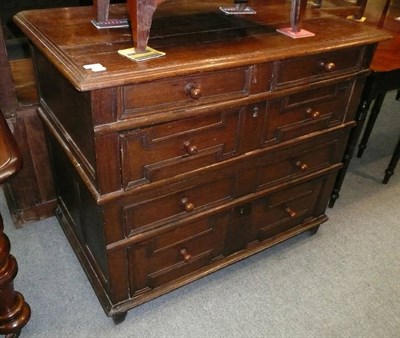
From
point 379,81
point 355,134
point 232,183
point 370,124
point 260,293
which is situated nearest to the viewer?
point 232,183

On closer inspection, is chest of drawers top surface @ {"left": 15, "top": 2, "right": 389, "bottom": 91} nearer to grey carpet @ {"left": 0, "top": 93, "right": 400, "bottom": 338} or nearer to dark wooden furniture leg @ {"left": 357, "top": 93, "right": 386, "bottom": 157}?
grey carpet @ {"left": 0, "top": 93, "right": 400, "bottom": 338}

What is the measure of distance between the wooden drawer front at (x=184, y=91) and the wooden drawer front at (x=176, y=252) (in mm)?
509

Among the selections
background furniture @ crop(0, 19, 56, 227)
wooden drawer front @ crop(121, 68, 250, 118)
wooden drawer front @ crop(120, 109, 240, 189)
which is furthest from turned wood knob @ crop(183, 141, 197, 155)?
background furniture @ crop(0, 19, 56, 227)

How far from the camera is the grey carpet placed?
1.51 metres

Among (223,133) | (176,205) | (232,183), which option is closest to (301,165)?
(232,183)

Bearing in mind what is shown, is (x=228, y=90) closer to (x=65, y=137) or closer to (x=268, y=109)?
(x=268, y=109)

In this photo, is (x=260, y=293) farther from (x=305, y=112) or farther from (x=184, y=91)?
(x=184, y=91)

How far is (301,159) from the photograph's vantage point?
1587 mm

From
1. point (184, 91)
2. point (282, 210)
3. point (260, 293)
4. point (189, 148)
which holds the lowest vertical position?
point (260, 293)

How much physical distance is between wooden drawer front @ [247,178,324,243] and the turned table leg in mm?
914

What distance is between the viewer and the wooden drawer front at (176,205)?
49.4 inches

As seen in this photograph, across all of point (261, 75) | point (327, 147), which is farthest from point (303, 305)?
point (261, 75)

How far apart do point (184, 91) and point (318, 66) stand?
21.3 inches

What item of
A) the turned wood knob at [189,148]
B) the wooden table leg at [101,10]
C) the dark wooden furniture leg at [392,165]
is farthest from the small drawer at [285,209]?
the wooden table leg at [101,10]
